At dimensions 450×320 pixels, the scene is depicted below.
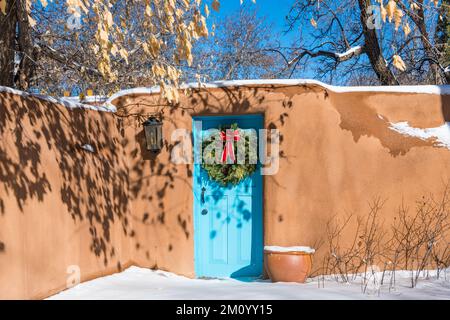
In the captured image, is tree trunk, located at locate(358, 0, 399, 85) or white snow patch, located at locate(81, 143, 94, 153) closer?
white snow patch, located at locate(81, 143, 94, 153)

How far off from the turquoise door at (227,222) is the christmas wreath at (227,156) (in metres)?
0.09

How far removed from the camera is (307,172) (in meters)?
5.16

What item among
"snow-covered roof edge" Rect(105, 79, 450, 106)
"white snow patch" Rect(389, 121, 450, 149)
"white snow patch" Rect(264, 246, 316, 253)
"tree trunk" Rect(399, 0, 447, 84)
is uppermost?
"tree trunk" Rect(399, 0, 447, 84)

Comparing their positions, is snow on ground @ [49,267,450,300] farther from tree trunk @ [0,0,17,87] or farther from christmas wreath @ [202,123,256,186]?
tree trunk @ [0,0,17,87]

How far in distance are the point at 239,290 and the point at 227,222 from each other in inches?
59.6

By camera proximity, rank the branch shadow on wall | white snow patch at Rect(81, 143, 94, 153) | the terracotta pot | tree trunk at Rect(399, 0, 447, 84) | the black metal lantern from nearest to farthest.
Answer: the branch shadow on wall, white snow patch at Rect(81, 143, 94, 153), the terracotta pot, the black metal lantern, tree trunk at Rect(399, 0, 447, 84)

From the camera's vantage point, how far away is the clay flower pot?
15.8 feet

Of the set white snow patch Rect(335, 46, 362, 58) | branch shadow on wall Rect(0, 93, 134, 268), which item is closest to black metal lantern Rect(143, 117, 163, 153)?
branch shadow on wall Rect(0, 93, 134, 268)

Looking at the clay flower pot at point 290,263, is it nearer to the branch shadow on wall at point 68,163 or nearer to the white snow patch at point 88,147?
the branch shadow on wall at point 68,163

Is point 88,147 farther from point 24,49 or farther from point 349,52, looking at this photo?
point 349,52

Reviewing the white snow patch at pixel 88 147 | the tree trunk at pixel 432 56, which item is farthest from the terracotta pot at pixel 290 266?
the tree trunk at pixel 432 56

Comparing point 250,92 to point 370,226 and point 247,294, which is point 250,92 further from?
point 247,294

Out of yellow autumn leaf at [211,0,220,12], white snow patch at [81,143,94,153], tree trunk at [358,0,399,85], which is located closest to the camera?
yellow autumn leaf at [211,0,220,12]

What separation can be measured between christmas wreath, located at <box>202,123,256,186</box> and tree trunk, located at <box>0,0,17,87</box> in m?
2.41
